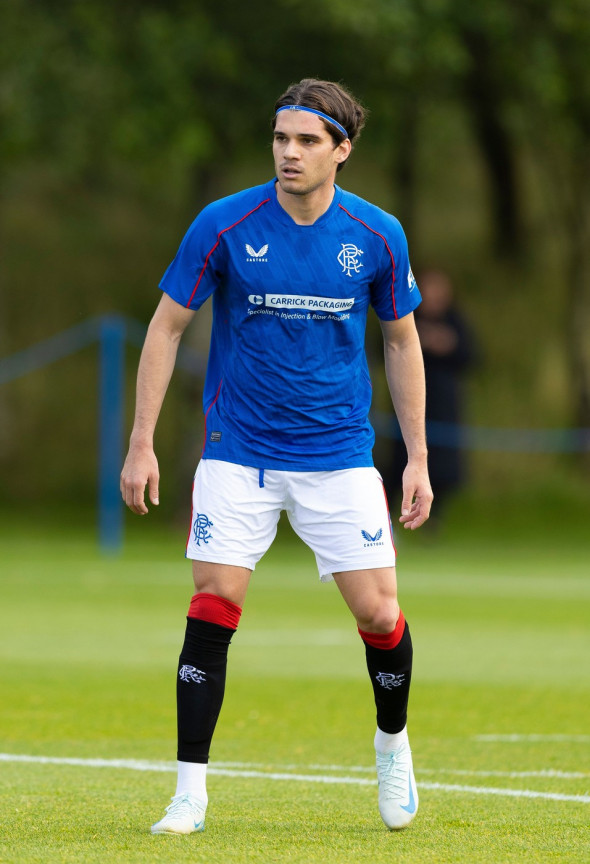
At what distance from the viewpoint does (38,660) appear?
1159 centimetres

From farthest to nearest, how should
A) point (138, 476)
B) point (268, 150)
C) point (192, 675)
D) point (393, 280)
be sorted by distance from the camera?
point (268, 150) < point (393, 280) < point (192, 675) < point (138, 476)

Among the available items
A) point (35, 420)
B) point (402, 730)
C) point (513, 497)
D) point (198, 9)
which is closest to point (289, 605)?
point (402, 730)

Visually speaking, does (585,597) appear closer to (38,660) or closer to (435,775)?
(38,660)

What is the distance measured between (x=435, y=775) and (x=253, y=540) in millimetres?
1813

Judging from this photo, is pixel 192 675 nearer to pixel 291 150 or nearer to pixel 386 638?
pixel 386 638

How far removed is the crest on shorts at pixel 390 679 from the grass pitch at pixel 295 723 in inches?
18.8

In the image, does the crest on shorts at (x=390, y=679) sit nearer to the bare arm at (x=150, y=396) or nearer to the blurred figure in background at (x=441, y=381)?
the bare arm at (x=150, y=396)

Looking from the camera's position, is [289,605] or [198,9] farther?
[198,9]

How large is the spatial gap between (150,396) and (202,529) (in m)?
0.49

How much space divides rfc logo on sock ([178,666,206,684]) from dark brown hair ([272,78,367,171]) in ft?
6.19

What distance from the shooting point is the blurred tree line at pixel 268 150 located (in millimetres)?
22922

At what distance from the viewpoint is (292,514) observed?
598 centimetres

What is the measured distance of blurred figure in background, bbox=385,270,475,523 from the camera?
2198 centimetres

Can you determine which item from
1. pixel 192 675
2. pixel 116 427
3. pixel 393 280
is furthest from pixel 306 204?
pixel 116 427
